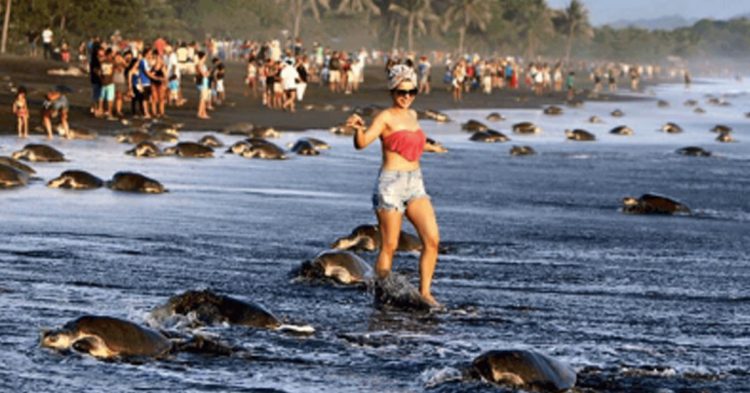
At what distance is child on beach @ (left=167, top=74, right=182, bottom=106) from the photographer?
132 ft

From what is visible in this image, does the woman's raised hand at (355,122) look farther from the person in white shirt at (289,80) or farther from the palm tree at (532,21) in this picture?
the palm tree at (532,21)

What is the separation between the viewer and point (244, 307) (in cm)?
979

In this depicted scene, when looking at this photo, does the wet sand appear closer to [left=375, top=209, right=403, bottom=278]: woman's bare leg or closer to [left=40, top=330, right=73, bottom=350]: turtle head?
[left=375, top=209, right=403, bottom=278]: woman's bare leg

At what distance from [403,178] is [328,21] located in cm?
14120

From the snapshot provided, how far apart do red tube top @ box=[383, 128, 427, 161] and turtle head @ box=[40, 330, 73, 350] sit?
3.00 m

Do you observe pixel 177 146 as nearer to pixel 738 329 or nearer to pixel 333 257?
pixel 333 257

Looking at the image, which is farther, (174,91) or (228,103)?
(228,103)

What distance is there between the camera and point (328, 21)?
151m

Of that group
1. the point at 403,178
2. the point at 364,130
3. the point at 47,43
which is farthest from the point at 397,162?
the point at 47,43

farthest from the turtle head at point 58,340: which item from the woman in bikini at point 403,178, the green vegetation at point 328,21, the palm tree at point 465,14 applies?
the palm tree at point 465,14

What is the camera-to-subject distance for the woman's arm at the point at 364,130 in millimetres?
10266

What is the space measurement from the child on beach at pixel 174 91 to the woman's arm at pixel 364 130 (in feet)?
98.6

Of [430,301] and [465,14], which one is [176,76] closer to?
[430,301]

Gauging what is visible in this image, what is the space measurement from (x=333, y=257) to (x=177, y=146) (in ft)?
47.4
